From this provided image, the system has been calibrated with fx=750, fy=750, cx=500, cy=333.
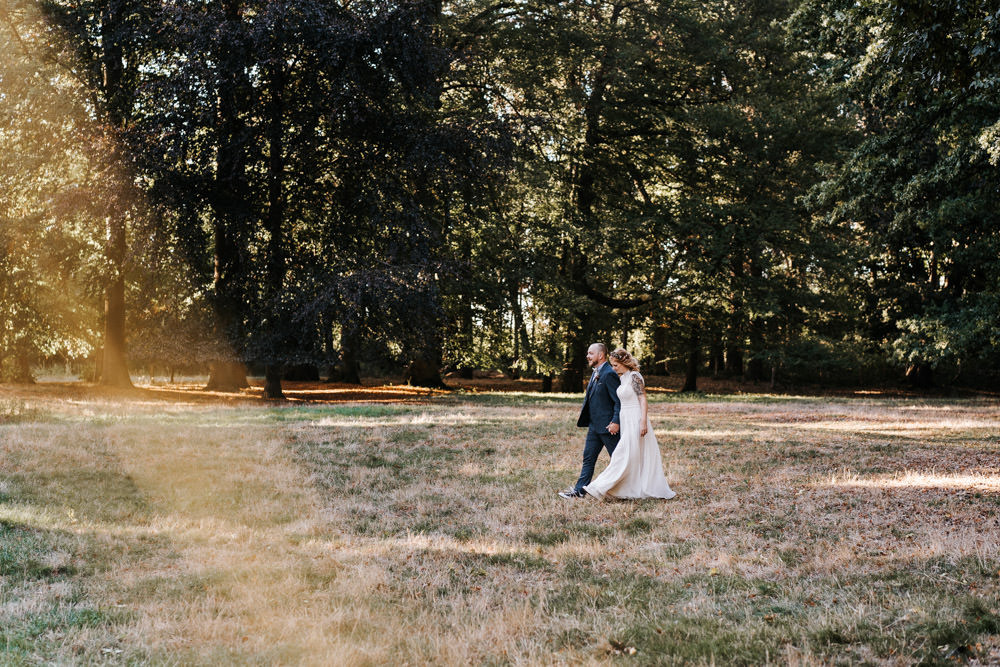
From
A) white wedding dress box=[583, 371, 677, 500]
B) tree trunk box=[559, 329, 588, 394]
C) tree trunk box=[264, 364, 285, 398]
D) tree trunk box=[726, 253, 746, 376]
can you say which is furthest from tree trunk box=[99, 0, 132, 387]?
tree trunk box=[726, 253, 746, 376]

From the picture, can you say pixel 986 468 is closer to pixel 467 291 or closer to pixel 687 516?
pixel 687 516

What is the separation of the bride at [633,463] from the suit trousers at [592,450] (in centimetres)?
12

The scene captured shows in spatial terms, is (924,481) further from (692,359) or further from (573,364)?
(692,359)

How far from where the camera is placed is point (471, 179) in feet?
70.5

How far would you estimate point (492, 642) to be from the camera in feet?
15.0

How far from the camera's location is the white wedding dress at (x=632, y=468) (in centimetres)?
922

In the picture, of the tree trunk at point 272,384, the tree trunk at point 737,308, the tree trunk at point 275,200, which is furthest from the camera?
the tree trunk at point 737,308

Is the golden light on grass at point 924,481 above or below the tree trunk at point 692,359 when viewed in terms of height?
below

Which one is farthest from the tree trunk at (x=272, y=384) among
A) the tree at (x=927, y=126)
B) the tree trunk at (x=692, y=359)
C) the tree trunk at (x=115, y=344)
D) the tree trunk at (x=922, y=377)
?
the tree trunk at (x=922, y=377)

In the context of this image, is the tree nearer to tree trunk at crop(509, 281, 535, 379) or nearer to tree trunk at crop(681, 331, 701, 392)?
tree trunk at crop(681, 331, 701, 392)

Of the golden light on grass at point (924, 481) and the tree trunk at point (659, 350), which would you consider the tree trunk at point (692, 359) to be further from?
the golden light on grass at point (924, 481)

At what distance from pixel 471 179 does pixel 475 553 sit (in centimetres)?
1611

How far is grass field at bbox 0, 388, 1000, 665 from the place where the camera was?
4.56 m

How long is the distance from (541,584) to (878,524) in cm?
402
